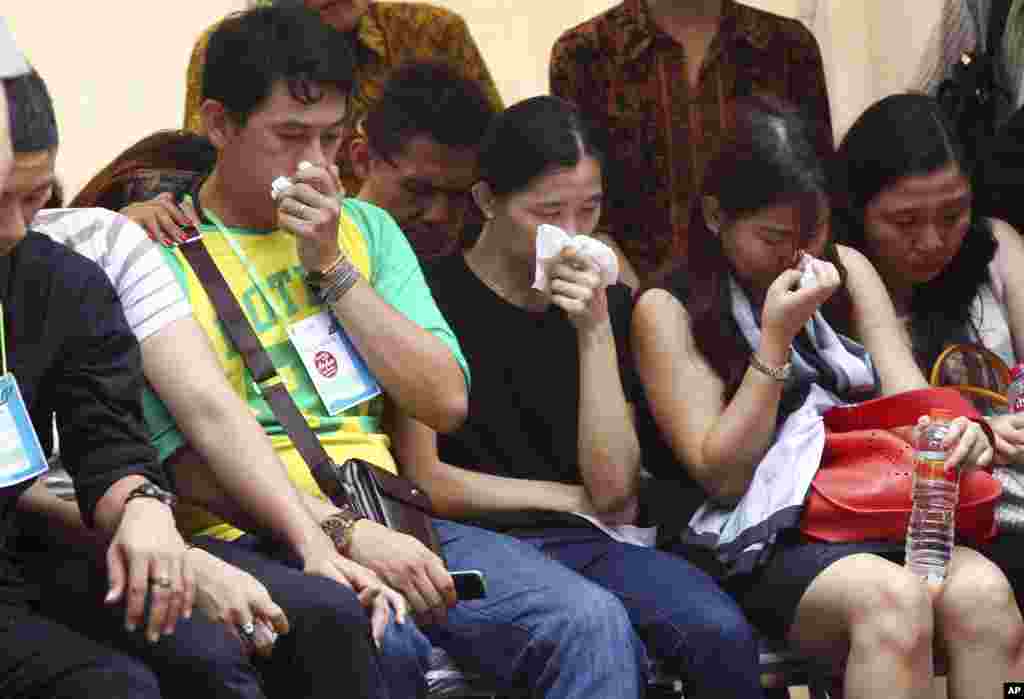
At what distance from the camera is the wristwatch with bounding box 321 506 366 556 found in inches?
134

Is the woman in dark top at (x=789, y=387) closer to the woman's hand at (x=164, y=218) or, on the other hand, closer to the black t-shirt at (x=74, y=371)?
the woman's hand at (x=164, y=218)

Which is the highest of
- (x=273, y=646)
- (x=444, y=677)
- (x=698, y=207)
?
(x=698, y=207)

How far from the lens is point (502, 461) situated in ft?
12.9

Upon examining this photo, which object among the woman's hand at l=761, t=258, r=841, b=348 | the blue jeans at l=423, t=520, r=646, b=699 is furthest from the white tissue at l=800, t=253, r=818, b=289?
the blue jeans at l=423, t=520, r=646, b=699

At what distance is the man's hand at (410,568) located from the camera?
133 inches

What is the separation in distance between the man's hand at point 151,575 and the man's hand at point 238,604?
56mm

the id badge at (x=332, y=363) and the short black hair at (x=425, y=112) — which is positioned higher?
the short black hair at (x=425, y=112)

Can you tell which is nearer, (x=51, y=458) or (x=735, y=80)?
(x=51, y=458)

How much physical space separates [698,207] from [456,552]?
0.98m

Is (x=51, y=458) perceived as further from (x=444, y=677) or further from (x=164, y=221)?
(x=444, y=677)

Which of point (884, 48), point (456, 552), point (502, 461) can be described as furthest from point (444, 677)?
point (884, 48)

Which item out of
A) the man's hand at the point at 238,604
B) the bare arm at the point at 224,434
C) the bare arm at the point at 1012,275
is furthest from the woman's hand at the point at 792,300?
the man's hand at the point at 238,604

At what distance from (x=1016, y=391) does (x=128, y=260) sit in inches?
73.7

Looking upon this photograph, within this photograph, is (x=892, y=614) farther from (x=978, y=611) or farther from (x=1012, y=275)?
(x=1012, y=275)
